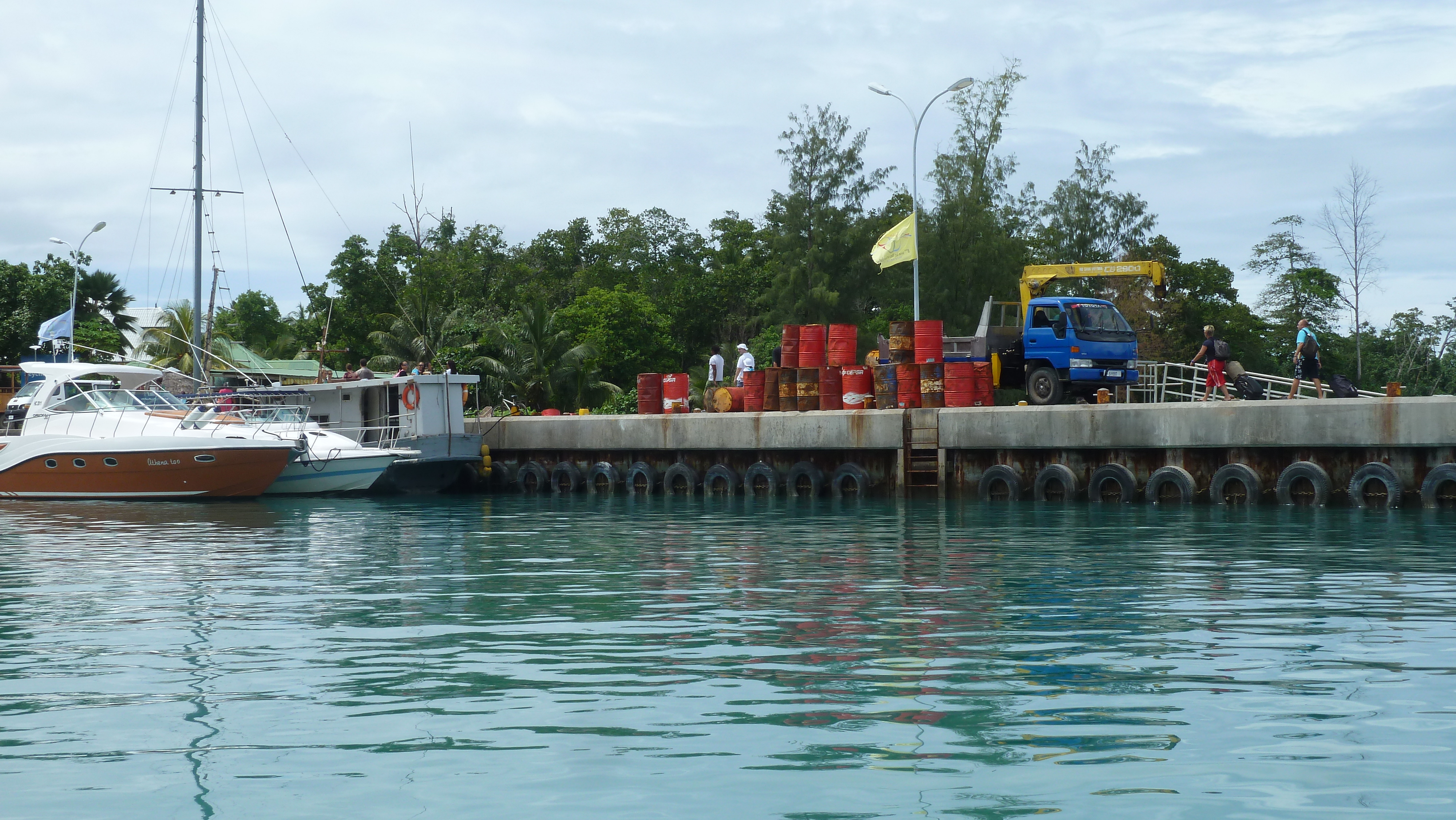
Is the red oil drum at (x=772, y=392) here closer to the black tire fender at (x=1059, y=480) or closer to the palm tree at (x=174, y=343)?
the black tire fender at (x=1059, y=480)

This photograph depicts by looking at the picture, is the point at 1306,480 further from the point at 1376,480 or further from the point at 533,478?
the point at 533,478

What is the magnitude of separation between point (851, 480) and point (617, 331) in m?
26.6

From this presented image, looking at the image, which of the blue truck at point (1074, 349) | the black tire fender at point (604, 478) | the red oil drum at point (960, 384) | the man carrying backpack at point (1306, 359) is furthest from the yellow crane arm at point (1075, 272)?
the black tire fender at point (604, 478)

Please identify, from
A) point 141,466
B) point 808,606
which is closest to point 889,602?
point 808,606

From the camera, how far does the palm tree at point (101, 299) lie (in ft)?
188

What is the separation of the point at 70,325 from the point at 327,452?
9.42 m

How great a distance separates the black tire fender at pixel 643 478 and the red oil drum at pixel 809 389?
3.69 meters

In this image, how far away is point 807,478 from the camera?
25.3 m

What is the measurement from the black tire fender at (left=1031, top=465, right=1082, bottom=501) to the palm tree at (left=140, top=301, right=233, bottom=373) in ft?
138

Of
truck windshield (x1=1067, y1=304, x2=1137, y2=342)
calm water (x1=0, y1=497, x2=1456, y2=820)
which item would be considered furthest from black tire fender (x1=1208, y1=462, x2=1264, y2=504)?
calm water (x1=0, y1=497, x2=1456, y2=820)

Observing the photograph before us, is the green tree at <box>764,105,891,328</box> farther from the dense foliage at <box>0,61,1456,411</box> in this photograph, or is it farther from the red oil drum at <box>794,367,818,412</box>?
the red oil drum at <box>794,367,818,412</box>

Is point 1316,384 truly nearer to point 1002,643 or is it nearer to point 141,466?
point 1002,643

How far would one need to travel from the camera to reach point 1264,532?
1561 centimetres

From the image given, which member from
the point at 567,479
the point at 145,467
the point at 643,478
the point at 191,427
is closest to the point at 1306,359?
the point at 643,478
